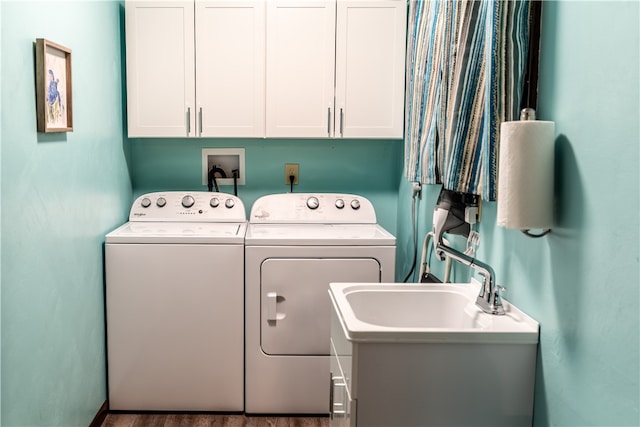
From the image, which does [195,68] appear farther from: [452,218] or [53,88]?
[452,218]

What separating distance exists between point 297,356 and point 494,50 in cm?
182

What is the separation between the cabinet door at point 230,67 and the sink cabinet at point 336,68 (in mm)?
62

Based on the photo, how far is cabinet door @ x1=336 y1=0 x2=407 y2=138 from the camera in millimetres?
3189

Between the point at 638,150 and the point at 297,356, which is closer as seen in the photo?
the point at 638,150

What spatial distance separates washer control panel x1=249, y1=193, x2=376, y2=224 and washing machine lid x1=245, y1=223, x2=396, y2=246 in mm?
106

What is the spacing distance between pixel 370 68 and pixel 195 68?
89 cm

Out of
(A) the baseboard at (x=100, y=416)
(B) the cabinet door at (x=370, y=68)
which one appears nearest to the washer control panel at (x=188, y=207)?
(B) the cabinet door at (x=370, y=68)

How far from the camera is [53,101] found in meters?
2.26

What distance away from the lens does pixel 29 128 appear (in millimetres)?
2096

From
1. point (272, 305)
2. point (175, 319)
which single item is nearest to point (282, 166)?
point (272, 305)

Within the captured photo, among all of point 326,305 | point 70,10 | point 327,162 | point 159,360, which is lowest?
point 159,360

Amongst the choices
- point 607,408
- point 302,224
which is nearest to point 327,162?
point 302,224

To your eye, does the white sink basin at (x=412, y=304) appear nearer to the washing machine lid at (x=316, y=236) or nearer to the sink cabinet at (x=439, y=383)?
the sink cabinet at (x=439, y=383)

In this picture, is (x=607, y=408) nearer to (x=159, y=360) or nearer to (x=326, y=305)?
(x=326, y=305)
